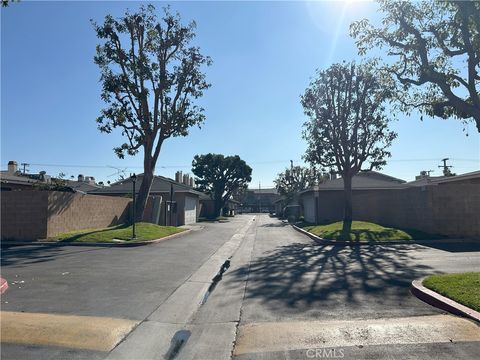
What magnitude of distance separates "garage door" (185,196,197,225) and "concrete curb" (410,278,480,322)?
117 ft

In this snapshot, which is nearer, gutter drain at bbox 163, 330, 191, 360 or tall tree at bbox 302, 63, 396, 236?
gutter drain at bbox 163, 330, 191, 360

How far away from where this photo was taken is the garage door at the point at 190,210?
4365 cm

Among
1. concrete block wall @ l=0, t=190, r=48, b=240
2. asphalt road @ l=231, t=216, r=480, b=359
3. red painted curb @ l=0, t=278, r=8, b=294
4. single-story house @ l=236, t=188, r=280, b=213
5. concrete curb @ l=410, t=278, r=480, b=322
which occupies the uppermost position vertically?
single-story house @ l=236, t=188, r=280, b=213

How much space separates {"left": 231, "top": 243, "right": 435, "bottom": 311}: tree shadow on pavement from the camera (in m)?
8.36

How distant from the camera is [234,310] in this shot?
7.94 meters

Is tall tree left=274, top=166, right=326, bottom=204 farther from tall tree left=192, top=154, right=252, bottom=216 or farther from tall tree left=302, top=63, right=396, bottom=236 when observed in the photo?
tall tree left=302, top=63, right=396, bottom=236

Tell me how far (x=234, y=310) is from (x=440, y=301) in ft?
11.7

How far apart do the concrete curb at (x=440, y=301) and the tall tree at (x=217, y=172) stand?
58.5 metres

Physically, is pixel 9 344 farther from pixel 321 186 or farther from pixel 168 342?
pixel 321 186

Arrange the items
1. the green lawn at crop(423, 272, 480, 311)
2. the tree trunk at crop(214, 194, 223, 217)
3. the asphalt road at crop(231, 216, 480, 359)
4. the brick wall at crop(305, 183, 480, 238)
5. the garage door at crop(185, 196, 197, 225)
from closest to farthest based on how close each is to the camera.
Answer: the asphalt road at crop(231, 216, 480, 359) < the green lawn at crop(423, 272, 480, 311) < the brick wall at crop(305, 183, 480, 238) < the garage door at crop(185, 196, 197, 225) < the tree trunk at crop(214, 194, 223, 217)

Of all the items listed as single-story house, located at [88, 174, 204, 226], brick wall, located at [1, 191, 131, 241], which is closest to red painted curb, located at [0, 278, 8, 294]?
brick wall, located at [1, 191, 131, 241]

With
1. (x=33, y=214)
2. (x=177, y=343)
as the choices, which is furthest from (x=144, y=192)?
(x=177, y=343)

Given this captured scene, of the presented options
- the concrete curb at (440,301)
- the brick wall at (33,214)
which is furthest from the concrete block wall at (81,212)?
the concrete curb at (440,301)

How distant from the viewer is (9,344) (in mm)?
5910
